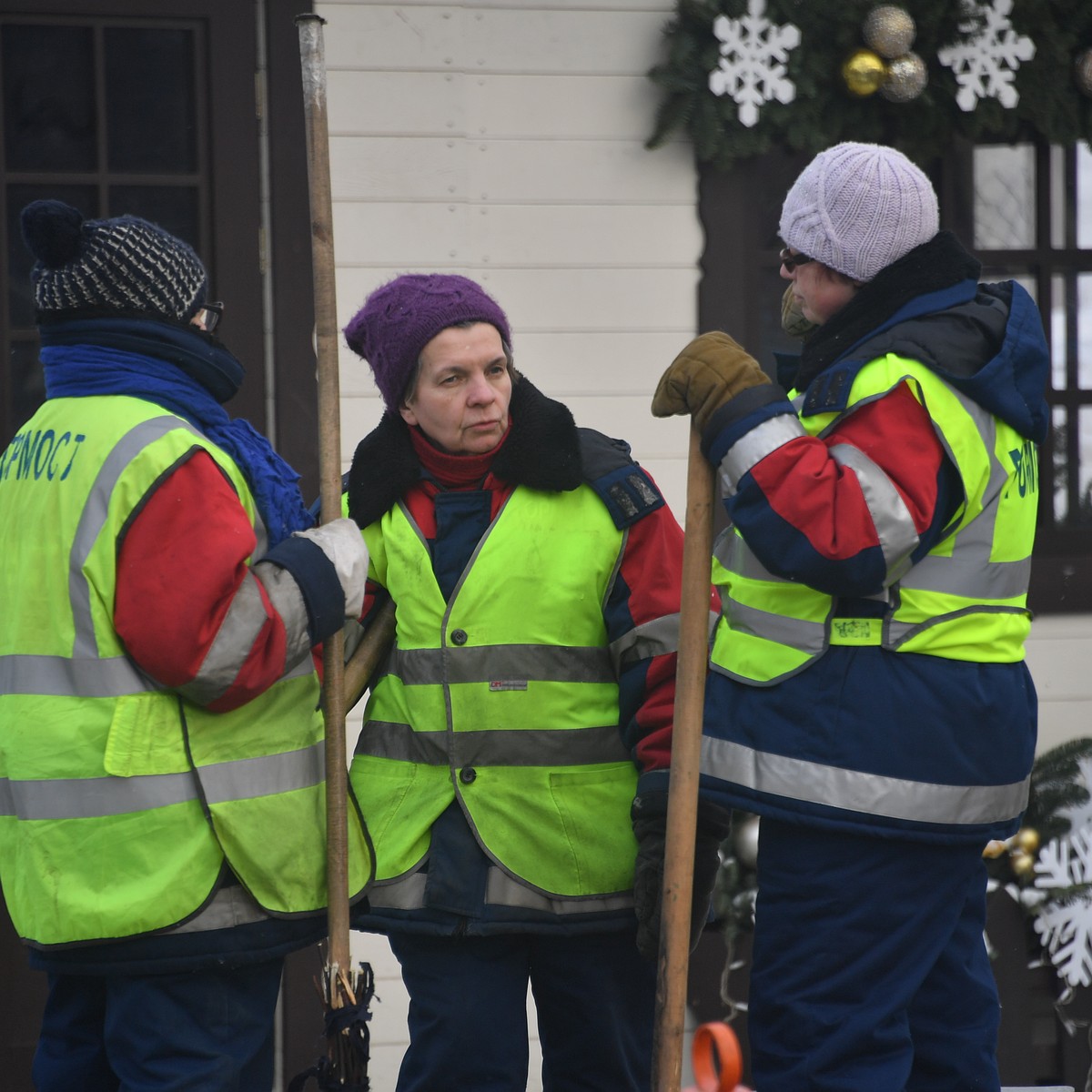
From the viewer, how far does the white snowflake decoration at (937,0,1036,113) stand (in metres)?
4.22

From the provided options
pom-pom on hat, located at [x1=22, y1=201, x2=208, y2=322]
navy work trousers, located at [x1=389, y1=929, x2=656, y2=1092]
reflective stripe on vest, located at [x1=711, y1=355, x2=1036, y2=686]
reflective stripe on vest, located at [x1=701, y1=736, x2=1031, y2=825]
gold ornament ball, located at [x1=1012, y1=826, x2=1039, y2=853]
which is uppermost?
pom-pom on hat, located at [x1=22, y1=201, x2=208, y2=322]

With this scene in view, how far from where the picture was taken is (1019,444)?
2.44 metres

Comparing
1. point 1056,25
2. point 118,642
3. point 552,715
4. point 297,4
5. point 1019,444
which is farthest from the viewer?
point 1056,25

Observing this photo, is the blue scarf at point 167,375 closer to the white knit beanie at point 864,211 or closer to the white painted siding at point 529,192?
the white knit beanie at point 864,211

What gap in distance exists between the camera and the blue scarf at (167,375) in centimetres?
236

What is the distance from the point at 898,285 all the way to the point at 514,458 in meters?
0.72

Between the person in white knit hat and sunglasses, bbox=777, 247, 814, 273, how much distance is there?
40mm

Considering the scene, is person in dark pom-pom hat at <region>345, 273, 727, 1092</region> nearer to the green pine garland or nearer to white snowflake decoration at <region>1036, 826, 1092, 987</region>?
the green pine garland

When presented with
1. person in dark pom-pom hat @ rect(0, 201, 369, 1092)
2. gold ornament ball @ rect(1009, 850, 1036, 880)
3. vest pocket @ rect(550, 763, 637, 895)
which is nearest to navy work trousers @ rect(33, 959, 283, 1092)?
person in dark pom-pom hat @ rect(0, 201, 369, 1092)

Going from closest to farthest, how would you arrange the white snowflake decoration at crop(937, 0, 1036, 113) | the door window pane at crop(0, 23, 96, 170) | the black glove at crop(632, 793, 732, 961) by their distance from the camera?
the black glove at crop(632, 793, 732, 961) → the door window pane at crop(0, 23, 96, 170) → the white snowflake decoration at crop(937, 0, 1036, 113)

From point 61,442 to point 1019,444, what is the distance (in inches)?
60.8

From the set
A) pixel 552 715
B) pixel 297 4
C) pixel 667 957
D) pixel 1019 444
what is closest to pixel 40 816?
pixel 552 715

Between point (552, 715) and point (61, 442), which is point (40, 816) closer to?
point (61, 442)

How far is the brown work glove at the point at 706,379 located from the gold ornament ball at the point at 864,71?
6.28 ft
